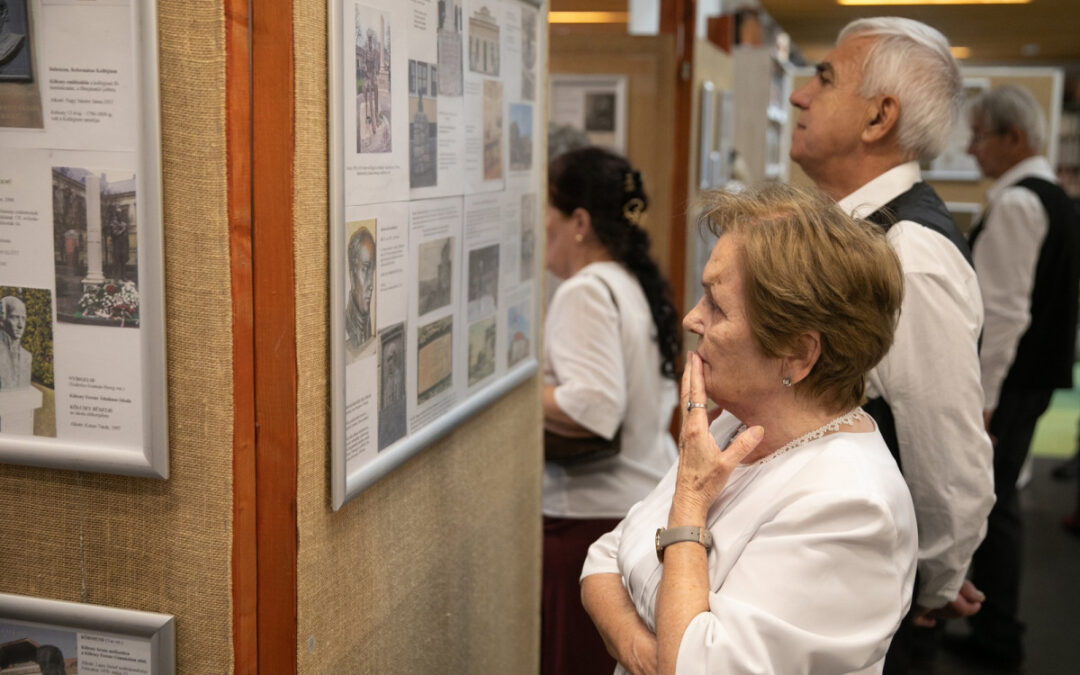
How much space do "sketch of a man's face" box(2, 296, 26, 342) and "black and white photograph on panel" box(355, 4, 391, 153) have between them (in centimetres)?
49

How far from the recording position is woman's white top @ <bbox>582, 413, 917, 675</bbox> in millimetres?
1392

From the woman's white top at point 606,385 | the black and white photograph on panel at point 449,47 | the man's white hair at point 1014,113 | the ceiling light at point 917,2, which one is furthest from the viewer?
the ceiling light at point 917,2

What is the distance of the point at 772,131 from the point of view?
6.79m

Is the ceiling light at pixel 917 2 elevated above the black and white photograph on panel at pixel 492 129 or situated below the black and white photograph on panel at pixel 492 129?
above

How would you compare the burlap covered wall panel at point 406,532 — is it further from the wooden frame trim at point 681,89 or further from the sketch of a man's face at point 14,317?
the wooden frame trim at point 681,89

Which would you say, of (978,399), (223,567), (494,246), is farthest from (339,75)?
(978,399)

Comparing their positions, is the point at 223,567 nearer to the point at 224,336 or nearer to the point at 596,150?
the point at 224,336

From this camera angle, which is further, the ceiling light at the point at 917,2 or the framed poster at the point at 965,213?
the ceiling light at the point at 917,2

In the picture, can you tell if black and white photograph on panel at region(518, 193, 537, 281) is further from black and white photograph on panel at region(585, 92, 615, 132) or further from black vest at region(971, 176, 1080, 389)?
black vest at region(971, 176, 1080, 389)

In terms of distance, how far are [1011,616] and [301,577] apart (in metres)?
3.66

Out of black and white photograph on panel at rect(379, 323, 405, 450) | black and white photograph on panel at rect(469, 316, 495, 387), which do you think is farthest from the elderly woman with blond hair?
black and white photograph on panel at rect(469, 316, 495, 387)

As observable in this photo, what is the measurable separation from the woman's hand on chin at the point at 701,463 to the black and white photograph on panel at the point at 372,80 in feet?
2.03

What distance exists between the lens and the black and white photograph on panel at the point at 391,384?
1.65 m

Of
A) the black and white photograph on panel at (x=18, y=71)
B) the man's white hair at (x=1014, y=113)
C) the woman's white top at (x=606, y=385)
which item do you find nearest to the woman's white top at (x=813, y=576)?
the black and white photograph on panel at (x=18, y=71)
